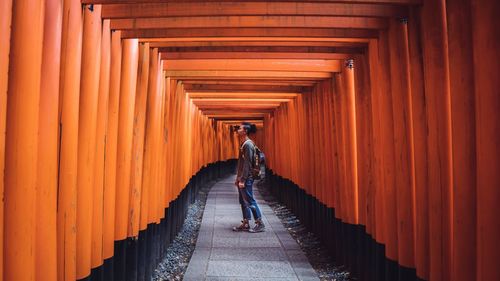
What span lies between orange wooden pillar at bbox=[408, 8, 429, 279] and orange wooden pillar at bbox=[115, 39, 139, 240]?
8.17 ft

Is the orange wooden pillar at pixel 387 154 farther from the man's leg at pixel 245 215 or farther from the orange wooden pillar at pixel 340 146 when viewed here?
the man's leg at pixel 245 215

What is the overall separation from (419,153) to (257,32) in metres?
1.88

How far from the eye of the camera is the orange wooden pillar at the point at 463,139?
229cm

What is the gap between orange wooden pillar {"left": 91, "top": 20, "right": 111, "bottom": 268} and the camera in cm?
312

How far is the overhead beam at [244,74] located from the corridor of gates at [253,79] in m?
0.03

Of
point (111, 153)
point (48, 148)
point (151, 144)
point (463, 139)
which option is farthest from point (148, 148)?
point (463, 139)

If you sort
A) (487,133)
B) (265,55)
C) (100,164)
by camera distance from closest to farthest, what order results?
(487,133)
(100,164)
(265,55)

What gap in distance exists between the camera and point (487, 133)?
2.09 meters

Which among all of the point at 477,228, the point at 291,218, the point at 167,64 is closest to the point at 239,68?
the point at 167,64

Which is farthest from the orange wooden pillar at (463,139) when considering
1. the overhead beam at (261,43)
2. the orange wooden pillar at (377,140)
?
the overhead beam at (261,43)

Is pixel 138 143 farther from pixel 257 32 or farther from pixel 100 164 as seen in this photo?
pixel 257 32

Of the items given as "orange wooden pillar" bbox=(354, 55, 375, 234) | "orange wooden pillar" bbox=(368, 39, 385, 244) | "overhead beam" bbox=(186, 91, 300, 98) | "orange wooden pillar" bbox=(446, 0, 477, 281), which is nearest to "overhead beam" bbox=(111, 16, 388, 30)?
"orange wooden pillar" bbox=(368, 39, 385, 244)

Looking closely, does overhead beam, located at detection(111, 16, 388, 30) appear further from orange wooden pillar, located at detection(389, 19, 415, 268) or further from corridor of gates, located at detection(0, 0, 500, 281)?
orange wooden pillar, located at detection(389, 19, 415, 268)

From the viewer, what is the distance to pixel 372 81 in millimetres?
3977
